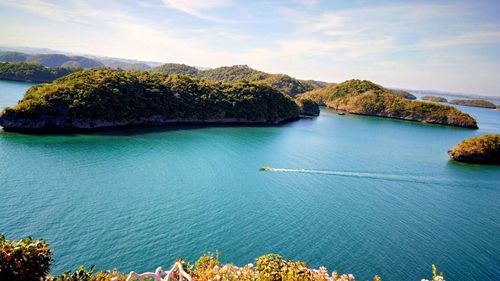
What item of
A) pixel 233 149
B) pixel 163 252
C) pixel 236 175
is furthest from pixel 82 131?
pixel 163 252

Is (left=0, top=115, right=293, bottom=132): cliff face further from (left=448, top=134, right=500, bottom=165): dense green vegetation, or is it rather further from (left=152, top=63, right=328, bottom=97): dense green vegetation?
(left=152, top=63, right=328, bottom=97): dense green vegetation

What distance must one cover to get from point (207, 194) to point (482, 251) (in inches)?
885

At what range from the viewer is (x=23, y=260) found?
405 inches

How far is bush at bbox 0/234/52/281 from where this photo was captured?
394 inches

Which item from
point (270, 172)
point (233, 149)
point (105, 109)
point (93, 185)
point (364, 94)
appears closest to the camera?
point (93, 185)

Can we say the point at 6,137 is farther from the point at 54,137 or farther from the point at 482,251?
the point at 482,251

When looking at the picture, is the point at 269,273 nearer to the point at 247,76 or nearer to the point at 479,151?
the point at 479,151

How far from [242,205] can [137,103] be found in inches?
1569

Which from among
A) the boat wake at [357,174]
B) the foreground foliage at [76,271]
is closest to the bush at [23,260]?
the foreground foliage at [76,271]

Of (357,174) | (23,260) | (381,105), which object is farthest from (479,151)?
(381,105)

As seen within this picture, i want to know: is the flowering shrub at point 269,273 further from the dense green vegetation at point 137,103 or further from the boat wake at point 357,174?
the dense green vegetation at point 137,103

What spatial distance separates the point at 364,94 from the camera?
125688 millimetres

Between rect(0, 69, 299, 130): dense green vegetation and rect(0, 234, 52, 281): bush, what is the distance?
42694 millimetres

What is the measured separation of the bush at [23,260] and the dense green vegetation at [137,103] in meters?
42.7
